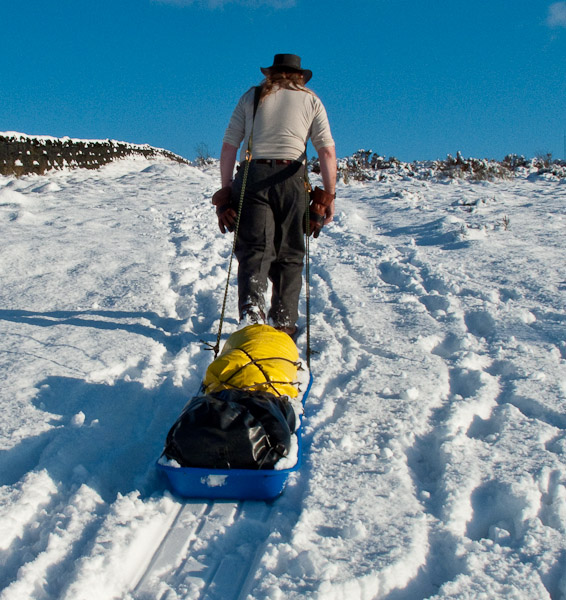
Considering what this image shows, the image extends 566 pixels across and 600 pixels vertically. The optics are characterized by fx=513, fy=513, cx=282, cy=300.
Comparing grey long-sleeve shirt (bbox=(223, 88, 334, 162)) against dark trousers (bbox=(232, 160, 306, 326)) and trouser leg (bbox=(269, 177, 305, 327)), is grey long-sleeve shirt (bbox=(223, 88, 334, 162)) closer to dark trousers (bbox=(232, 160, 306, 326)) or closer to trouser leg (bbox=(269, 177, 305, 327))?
dark trousers (bbox=(232, 160, 306, 326))

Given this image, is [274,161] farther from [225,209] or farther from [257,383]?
[257,383]

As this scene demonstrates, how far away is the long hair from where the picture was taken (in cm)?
321

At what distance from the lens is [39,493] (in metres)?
1.99

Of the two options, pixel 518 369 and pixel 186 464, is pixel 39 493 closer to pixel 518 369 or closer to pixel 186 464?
pixel 186 464

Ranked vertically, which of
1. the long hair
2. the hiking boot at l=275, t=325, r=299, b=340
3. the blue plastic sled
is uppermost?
the long hair

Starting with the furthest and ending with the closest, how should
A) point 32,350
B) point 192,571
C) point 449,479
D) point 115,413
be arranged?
point 32,350
point 115,413
point 449,479
point 192,571

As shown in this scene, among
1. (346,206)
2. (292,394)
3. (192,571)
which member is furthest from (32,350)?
(346,206)

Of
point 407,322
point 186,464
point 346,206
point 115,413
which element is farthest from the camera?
point 346,206

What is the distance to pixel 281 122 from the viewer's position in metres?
3.22

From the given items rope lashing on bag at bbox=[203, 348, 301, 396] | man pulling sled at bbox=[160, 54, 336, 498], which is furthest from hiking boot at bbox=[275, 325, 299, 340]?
rope lashing on bag at bbox=[203, 348, 301, 396]

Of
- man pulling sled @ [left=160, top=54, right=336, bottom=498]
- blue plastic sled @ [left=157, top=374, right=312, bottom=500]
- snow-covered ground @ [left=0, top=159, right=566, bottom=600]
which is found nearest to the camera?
snow-covered ground @ [left=0, top=159, right=566, bottom=600]

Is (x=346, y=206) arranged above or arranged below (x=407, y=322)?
above

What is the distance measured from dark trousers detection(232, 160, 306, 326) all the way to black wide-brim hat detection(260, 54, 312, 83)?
56 centimetres

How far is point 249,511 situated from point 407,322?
2.41 meters
